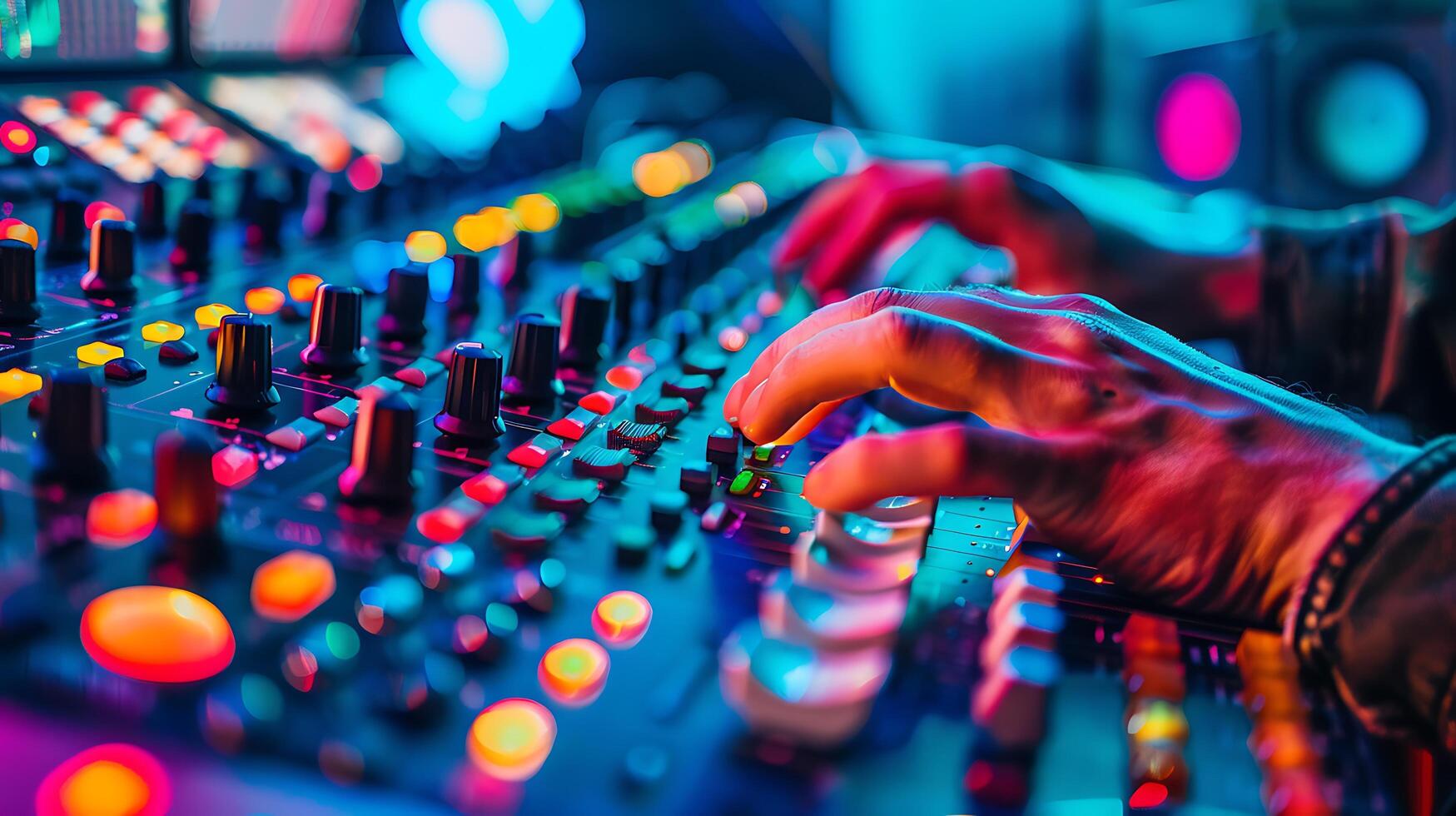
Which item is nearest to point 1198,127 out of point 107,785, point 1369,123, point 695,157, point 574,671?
point 1369,123

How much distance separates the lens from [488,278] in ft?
3.27

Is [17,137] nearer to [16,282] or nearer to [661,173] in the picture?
[16,282]

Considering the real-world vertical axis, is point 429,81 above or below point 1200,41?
below

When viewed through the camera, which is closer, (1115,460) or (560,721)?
(560,721)

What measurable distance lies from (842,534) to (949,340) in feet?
0.51

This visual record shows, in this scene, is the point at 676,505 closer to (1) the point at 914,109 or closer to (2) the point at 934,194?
(2) the point at 934,194

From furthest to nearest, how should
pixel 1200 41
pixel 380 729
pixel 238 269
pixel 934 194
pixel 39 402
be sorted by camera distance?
1. pixel 1200 41
2. pixel 934 194
3. pixel 238 269
4. pixel 39 402
5. pixel 380 729

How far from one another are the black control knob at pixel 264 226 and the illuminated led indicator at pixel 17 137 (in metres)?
0.17

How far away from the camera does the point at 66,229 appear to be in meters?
0.81

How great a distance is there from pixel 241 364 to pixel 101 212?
1.08 feet

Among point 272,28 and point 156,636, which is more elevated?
point 272,28

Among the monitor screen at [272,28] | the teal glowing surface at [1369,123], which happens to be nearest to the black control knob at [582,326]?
the monitor screen at [272,28]

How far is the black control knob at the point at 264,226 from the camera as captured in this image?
36.9 inches

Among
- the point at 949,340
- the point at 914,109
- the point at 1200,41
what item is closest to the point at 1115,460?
the point at 949,340
